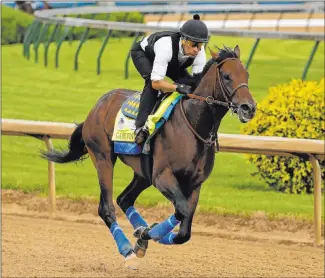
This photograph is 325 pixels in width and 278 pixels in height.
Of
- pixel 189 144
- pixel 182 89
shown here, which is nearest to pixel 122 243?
pixel 189 144

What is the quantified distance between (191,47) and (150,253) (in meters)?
3.26

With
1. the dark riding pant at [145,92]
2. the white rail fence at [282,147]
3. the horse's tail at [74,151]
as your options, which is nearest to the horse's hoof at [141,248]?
the dark riding pant at [145,92]

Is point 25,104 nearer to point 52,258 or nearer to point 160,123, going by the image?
point 52,258

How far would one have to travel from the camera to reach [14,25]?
72.6 ft

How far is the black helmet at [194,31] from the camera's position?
21.6ft

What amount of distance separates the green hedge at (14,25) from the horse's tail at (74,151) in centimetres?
1302

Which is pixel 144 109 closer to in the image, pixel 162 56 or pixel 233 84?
pixel 162 56

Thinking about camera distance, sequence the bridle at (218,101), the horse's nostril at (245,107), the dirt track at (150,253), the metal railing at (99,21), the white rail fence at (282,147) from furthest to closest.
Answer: the metal railing at (99,21) < the white rail fence at (282,147) < the dirt track at (150,253) < the bridle at (218,101) < the horse's nostril at (245,107)

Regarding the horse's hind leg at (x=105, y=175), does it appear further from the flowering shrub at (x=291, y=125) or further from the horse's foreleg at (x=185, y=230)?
the flowering shrub at (x=291, y=125)

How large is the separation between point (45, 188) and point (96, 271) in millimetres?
2635

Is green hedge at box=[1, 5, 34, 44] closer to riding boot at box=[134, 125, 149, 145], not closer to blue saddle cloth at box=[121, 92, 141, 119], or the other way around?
blue saddle cloth at box=[121, 92, 141, 119]

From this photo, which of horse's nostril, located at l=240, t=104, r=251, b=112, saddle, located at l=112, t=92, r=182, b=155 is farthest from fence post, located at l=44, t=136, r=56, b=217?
horse's nostril, located at l=240, t=104, r=251, b=112

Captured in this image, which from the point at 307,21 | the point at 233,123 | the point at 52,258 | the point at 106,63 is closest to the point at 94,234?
the point at 52,258

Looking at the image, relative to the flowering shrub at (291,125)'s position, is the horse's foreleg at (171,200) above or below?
above
